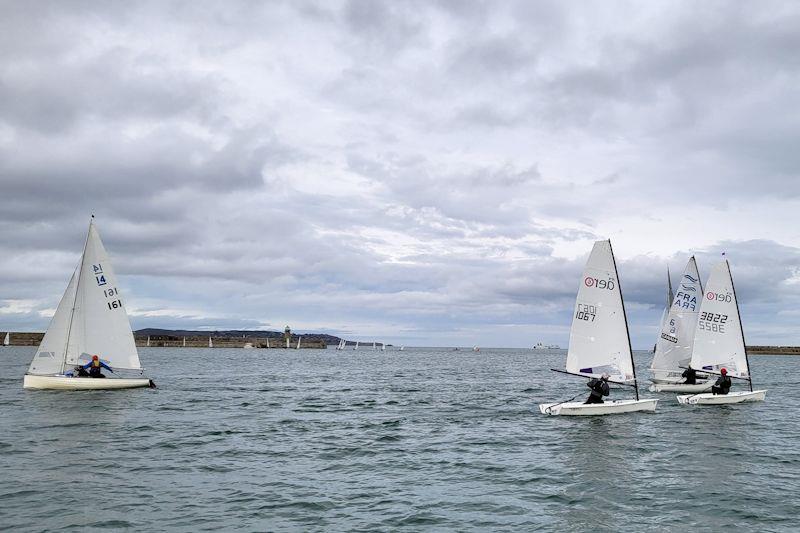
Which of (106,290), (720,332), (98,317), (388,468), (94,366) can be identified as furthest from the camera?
(106,290)

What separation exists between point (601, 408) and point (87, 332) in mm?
33111

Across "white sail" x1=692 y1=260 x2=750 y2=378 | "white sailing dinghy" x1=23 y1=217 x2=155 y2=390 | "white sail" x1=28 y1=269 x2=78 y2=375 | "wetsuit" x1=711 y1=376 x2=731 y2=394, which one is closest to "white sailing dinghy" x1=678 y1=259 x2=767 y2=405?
"white sail" x1=692 y1=260 x2=750 y2=378

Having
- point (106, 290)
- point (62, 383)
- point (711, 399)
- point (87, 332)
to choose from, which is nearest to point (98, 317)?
point (87, 332)

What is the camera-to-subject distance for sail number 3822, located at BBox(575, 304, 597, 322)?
116ft

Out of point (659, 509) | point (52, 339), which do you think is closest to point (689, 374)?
point (659, 509)

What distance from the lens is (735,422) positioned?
1326 inches

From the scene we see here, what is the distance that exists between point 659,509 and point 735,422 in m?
19.6

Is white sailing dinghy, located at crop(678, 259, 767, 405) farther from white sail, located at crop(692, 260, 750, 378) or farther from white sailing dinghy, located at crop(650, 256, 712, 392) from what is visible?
white sailing dinghy, located at crop(650, 256, 712, 392)

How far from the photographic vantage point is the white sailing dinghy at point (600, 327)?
35344 millimetres

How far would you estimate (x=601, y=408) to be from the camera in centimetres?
3334

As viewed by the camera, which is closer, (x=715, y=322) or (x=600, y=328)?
(x=600, y=328)

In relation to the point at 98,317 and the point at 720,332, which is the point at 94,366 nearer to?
the point at 98,317

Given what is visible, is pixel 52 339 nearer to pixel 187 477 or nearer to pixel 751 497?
pixel 187 477

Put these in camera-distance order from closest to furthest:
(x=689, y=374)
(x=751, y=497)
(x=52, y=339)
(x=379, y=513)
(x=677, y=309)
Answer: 1. (x=379, y=513)
2. (x=751, y=497)
3. (x=52, y=339)
4. (x=689, y=374)
5. (x=677, y=309)
